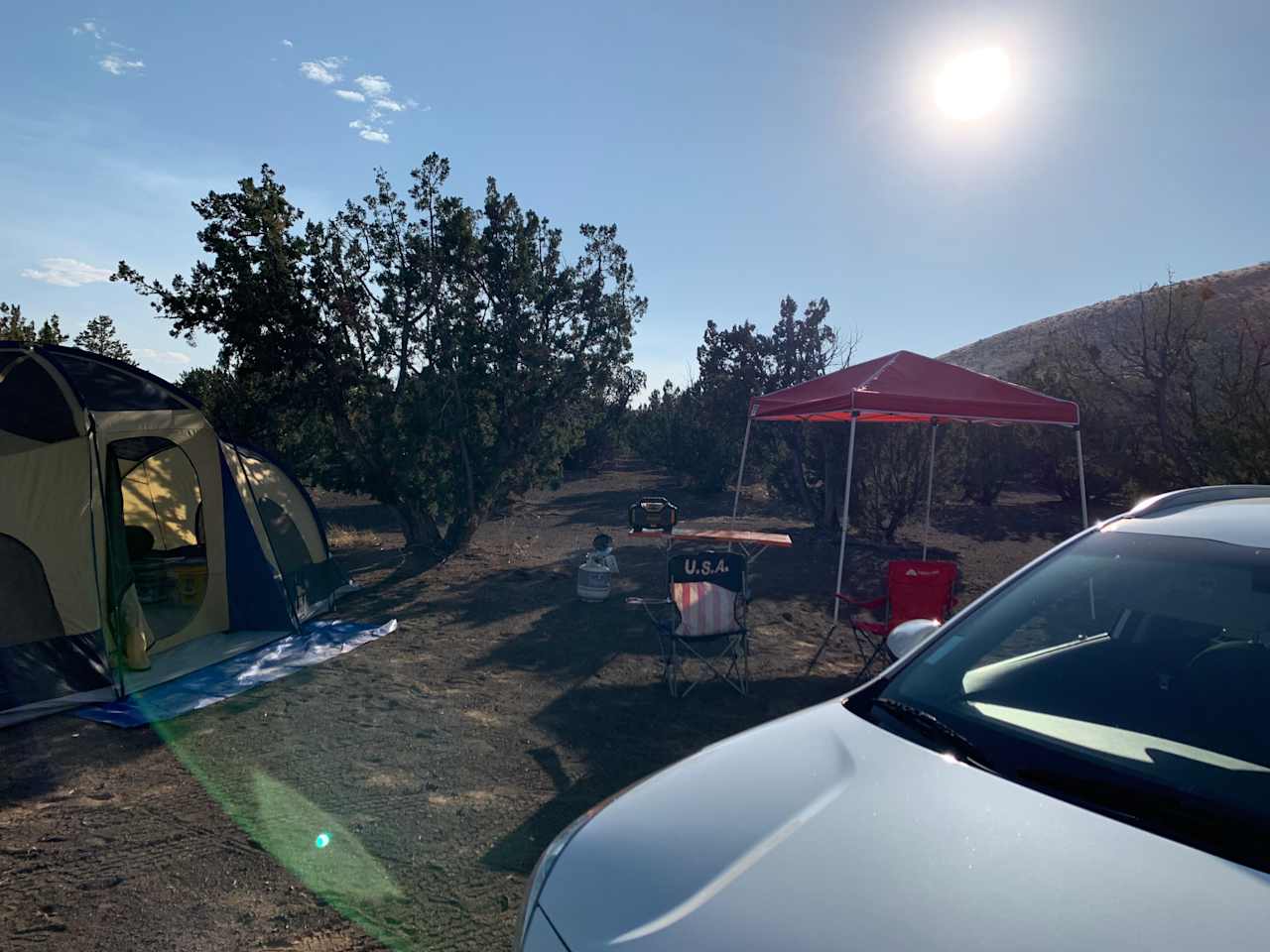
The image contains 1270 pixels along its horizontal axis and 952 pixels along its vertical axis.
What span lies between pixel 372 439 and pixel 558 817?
6.82 m

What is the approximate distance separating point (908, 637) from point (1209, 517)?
99 centimetres

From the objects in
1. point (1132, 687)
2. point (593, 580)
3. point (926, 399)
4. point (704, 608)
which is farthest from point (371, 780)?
point (926, 399)

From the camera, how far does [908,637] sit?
2779 millimetres

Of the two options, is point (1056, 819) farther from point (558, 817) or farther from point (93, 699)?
point (93, 699)

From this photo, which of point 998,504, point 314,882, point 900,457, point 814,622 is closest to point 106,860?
point 314,882

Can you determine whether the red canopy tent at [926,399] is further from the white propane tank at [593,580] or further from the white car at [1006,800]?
the white car at [1006,800]

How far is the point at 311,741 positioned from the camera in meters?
4.80

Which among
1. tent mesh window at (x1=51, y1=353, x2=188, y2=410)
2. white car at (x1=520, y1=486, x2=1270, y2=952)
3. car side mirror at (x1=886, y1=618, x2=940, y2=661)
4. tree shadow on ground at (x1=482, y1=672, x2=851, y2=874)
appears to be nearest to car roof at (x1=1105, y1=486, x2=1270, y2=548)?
white car at (x1=520, y1=486, x2=1270, y2=952)

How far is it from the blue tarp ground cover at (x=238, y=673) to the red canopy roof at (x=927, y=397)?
4.69m

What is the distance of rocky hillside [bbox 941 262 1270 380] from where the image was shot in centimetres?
4197

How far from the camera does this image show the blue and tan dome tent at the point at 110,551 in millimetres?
5121

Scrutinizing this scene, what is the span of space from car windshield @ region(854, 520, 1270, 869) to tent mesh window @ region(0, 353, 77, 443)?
580 cm

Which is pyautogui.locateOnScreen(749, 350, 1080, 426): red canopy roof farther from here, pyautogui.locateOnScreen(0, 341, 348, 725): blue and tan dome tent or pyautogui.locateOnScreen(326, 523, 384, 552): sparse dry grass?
pyautogui.locateOnScreen(326, 523, 384, 552): sparse dry grass

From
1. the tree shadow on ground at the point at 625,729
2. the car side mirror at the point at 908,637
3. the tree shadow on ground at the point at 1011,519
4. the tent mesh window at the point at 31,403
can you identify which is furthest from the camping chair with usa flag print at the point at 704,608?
the tree shadow on ground at the point at 1011,519
